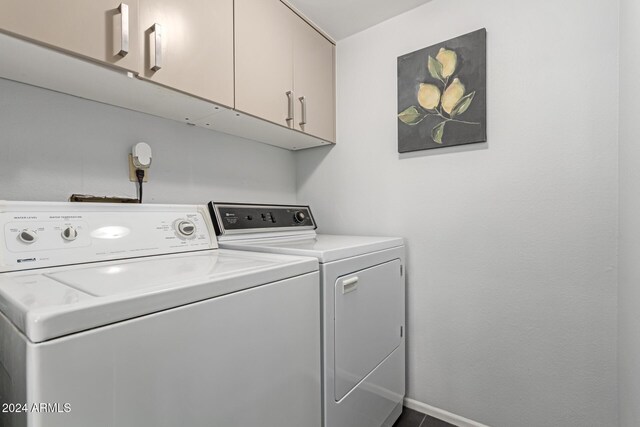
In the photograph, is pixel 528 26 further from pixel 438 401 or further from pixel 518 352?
pixel 438 401

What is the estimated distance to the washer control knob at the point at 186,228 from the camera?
1239mm

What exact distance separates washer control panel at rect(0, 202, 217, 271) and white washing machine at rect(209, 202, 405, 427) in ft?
0.63

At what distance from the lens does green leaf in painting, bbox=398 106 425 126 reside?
64.1 inches

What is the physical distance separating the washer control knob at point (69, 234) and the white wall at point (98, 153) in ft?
1.01

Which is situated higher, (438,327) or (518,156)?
(518,156)

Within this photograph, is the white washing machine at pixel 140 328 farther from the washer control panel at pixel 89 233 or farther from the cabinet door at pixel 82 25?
the cabinet door at pixel 82 25

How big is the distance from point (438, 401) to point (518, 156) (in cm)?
133

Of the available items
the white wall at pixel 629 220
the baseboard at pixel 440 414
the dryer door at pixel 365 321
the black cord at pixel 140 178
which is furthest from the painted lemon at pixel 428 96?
the baseboard at pixel 440 414

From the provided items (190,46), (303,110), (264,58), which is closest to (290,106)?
(303,110)

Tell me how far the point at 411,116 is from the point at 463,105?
265 mm

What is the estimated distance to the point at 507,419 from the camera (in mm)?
1414

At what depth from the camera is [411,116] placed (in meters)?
1.65

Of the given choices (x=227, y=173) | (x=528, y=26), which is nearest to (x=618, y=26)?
(x=528, y=26)

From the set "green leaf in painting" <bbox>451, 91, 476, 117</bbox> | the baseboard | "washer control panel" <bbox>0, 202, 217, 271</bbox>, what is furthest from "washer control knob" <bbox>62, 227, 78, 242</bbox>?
the baseboard
